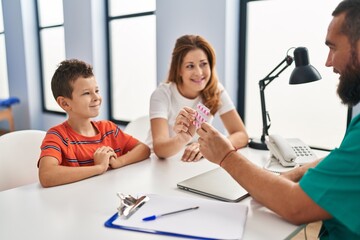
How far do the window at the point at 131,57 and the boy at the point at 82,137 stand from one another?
7.14ft

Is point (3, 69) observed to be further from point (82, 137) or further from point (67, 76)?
point (82, 137)

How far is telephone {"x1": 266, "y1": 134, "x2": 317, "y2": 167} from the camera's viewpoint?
4.55 ft

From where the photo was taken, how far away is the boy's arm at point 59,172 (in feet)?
3.88

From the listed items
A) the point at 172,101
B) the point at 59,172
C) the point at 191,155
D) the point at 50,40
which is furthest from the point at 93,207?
the point at 50,40

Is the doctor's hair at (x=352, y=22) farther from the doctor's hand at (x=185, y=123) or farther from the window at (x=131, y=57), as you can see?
the window at (x=131, y=57)

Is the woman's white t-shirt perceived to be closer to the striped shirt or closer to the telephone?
the striped shirt

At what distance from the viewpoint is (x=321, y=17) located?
93.7 inches

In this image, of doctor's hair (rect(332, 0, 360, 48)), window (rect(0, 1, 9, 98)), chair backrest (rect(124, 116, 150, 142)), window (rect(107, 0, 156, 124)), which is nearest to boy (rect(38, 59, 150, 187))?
chair backrest (rect(124, 116, 150, 142))

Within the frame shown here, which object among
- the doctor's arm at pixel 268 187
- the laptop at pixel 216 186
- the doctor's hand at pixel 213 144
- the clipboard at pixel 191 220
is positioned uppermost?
the doctor's hand at pixel 213 144

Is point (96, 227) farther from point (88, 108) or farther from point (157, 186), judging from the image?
point (88, 108)

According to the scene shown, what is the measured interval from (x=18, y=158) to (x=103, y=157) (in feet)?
1.44

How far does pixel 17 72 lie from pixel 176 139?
4.32m

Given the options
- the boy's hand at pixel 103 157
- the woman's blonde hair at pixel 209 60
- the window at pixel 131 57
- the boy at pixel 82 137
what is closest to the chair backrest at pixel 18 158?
the boy at pixel 82 137

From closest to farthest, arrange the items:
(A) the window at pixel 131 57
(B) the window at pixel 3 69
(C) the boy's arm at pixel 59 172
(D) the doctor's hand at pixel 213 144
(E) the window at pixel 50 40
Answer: (D) the doctor's hand at pixel 213 144 → (C) the boy's arm at pixel 59 172 → (A) the window at pixel 131 57 → (E) the window at pixel 50 40 → (B) the window at pixel 3 69
